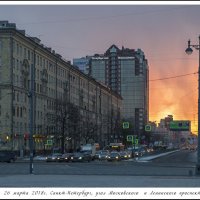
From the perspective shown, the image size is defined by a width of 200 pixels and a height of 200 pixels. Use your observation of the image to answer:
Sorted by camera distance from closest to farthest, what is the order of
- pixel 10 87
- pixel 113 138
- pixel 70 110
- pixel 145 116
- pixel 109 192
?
pixel 109 192
pixel 10 87
pixel 70 110
pixel 113 138
pixel 145 116

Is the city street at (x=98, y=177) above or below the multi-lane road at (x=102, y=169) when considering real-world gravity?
above

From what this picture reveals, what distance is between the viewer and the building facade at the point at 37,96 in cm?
10381

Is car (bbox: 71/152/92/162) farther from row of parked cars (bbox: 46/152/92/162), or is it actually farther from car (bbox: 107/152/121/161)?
car (bbox: 107/152/121/161)

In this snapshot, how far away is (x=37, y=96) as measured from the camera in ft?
387

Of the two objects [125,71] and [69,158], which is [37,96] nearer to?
[125,71]

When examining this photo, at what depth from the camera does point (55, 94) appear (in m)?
132

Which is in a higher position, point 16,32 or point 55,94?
point 16,32

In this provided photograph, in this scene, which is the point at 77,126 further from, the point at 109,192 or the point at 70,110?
the point at 109,192

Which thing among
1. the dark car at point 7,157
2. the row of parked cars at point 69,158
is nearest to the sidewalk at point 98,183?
the dark car at point 7,157

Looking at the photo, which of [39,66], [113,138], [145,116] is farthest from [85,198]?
[145,116]

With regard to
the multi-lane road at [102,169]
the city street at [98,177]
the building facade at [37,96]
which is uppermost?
the building facade at [37,96]

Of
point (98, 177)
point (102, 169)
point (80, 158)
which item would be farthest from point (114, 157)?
point (98, 177)

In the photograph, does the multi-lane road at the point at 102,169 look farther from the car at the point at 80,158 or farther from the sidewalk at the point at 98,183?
the car at the point at 80,158

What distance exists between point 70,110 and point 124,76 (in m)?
13.5
